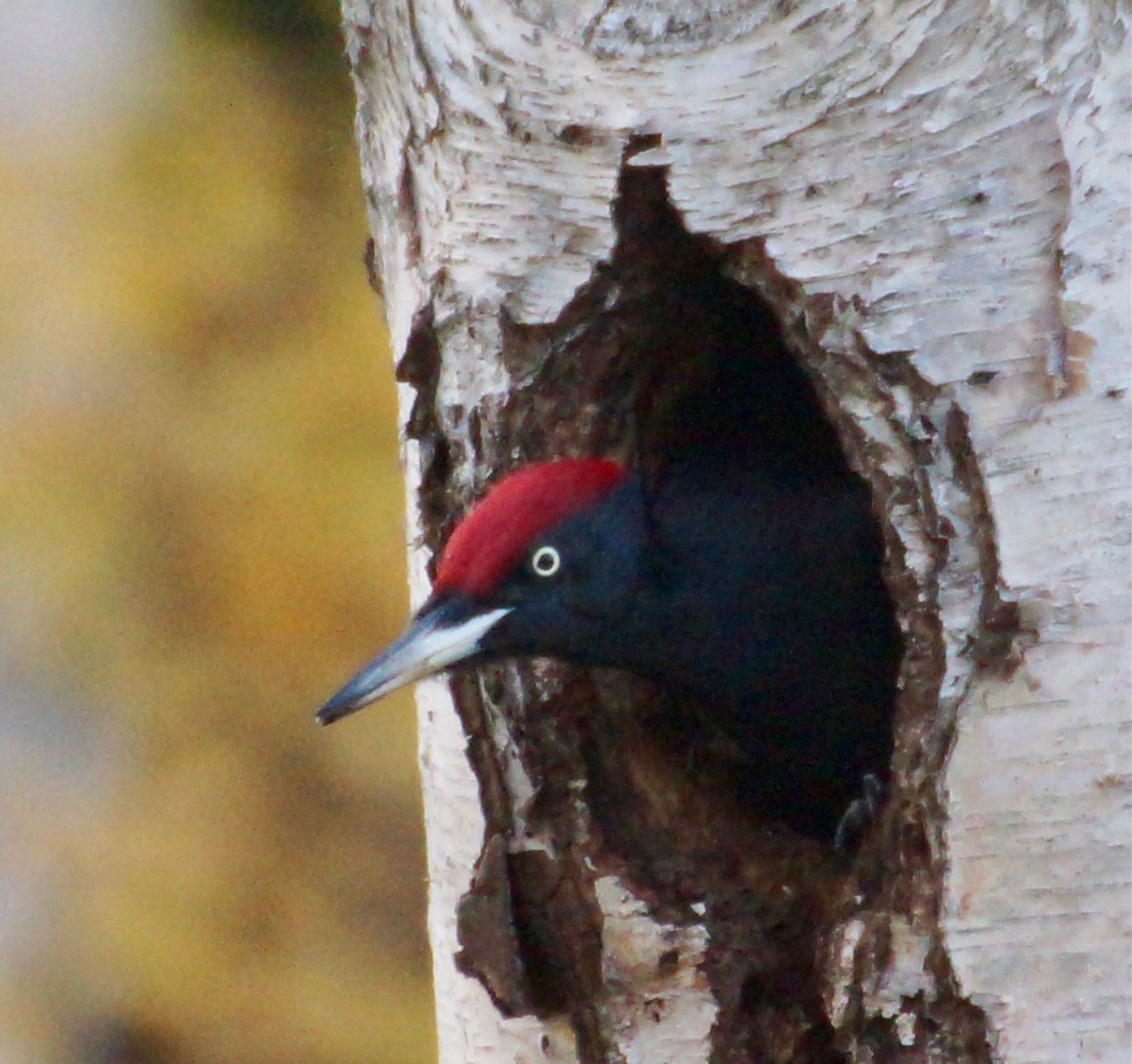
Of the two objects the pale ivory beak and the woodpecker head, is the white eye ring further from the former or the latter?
the pale ivory beak

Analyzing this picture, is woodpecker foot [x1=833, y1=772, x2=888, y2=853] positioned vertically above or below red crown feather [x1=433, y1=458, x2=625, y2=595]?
below

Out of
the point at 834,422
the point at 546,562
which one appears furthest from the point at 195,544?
the point at 834,422

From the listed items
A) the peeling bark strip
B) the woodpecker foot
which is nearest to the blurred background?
the peeling bark strip

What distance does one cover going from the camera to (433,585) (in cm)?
272

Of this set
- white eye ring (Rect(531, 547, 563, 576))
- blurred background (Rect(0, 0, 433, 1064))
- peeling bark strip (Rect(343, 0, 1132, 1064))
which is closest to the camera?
peeling bark strip (Rect(343, 0, 1132, 1064))

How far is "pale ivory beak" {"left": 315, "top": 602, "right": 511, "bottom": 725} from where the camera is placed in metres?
2.55

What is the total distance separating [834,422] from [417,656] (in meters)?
0.69

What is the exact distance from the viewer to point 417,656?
2.58 meters

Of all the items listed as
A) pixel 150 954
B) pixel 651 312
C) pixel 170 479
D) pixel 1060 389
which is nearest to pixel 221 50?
pixel 170 479

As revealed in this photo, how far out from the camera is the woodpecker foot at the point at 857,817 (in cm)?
288

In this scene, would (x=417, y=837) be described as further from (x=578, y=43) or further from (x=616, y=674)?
(x=578, y=43)

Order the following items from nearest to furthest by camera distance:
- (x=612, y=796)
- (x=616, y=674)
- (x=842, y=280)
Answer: (x=842, y=280) → (x=612, y=796) → (x=616, y=674)

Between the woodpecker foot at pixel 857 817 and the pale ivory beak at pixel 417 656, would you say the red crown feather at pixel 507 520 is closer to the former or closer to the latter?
the pale ivory beak at pixel 417 656

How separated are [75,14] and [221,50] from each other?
34 centimetres
